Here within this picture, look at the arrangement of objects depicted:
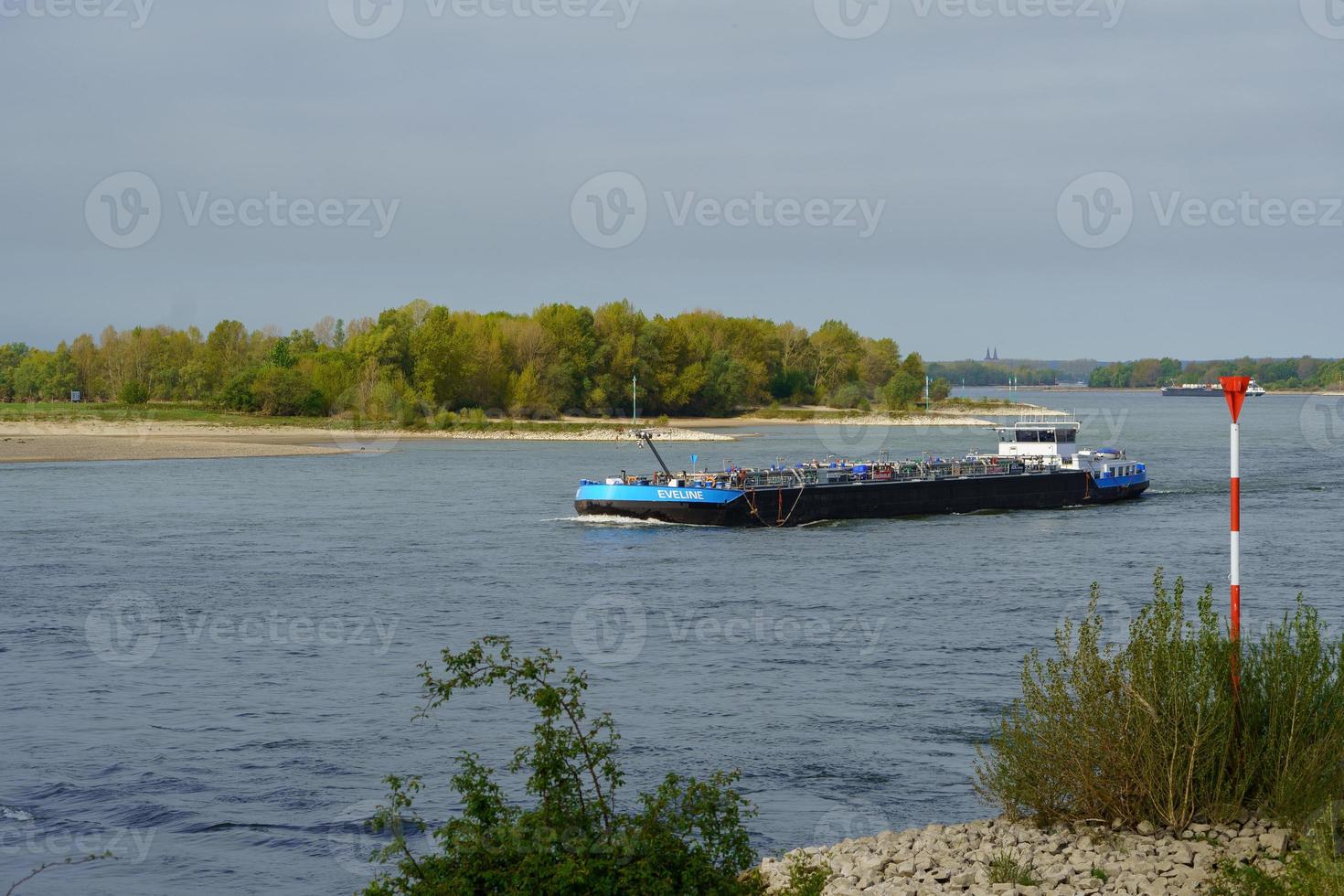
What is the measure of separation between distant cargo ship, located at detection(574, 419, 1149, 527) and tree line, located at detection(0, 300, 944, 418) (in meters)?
88.1

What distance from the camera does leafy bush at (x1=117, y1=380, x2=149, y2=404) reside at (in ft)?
541

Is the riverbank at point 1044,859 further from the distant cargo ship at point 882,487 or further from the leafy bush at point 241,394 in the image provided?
the leafy bush at point 241,394

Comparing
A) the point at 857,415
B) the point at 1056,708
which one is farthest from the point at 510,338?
the point at 1056,708

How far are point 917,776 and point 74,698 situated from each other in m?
16.7

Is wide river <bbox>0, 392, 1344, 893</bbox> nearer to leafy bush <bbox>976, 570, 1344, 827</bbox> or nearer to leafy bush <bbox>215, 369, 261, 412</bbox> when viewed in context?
leafy bush <bbox>976, 570, 1344, 827</bbox>

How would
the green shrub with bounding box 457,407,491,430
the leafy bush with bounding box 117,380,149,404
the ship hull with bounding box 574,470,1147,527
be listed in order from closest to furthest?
the ship hull with bounding box 574,470,1147,527 < the green shrub with bounding box 457,407,491,430 < the leafy bush with bounding box 117,380,149,404

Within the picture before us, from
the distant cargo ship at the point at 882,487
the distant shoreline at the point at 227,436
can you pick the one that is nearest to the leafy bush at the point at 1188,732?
the distant cargo ship at the point at 882,487

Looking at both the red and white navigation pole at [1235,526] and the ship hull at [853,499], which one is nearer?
the red and white navigation pole at [1235,526]

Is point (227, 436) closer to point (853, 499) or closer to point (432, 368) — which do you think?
point (432, 368)

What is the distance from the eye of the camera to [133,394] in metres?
165

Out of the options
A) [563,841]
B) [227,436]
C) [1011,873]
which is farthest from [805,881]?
[227,436]

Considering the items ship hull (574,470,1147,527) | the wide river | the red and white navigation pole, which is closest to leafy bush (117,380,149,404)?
the wide river

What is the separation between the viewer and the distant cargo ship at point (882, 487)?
6278cm

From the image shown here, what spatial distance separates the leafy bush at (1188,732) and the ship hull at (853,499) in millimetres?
45706
